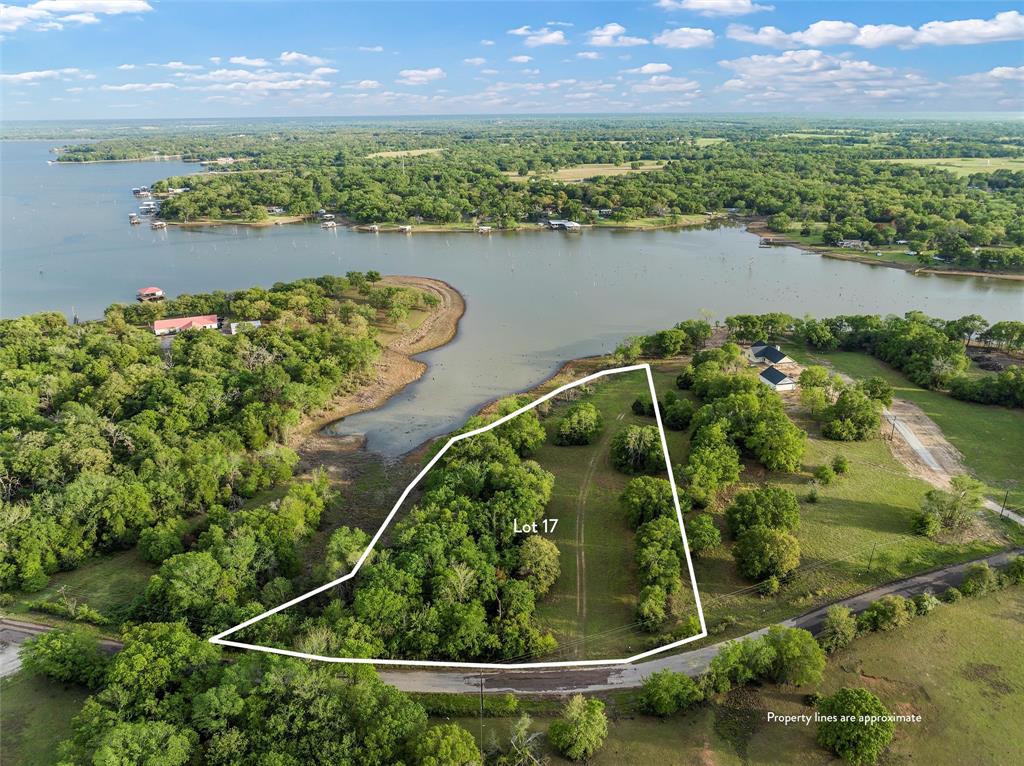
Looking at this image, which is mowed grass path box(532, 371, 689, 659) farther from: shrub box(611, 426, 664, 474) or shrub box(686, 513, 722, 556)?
→ shrub box(686, 513, 722, 556)

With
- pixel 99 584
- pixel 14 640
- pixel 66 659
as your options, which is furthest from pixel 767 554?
pixel 14 640

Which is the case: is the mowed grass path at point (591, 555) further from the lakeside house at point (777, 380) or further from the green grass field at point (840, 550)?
the lakeside house at point (777, 380)

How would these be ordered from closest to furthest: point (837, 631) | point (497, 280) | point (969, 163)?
point (837, 631), point (497, 280), point (969, 163)

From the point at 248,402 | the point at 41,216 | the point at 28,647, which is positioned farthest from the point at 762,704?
the point at 41,216

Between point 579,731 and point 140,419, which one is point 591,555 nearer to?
point 579,731

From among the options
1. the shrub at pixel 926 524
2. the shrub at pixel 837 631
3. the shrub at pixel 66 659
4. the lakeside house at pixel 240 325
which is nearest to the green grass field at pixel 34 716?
the shrub at pixel 66 659

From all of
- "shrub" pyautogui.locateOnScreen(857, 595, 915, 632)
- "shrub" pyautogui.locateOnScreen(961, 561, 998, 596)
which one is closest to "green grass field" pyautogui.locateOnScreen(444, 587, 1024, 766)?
"shrub" pyautogui.locateOnScreen(857, 595, 915, 632)
